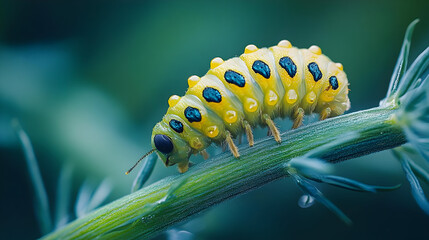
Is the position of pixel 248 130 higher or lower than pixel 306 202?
higher

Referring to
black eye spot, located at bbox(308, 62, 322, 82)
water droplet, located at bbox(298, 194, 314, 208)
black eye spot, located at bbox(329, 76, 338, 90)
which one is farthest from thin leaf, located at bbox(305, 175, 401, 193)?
black eye spot, located at bbox(329, 76, 338, 90)

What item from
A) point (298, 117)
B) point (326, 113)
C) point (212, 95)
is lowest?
point (326, 113)

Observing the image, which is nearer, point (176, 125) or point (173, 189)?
point (173, 189)

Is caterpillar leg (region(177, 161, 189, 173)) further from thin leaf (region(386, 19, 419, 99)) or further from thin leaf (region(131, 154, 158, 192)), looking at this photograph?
thin leaf (region(386, 19, 419, 99))

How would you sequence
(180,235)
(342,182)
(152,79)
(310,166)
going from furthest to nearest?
1. (152,79)
2. (180,235)
3. (342,182)
4. (310,166)

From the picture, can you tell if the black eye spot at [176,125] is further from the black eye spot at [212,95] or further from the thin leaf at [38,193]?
the thin leaf at [38,193]

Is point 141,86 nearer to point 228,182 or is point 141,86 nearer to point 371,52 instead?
point 371,52

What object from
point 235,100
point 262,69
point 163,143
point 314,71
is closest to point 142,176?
point 163,143

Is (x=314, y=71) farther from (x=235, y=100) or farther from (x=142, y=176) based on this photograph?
(x=142, y=176)
